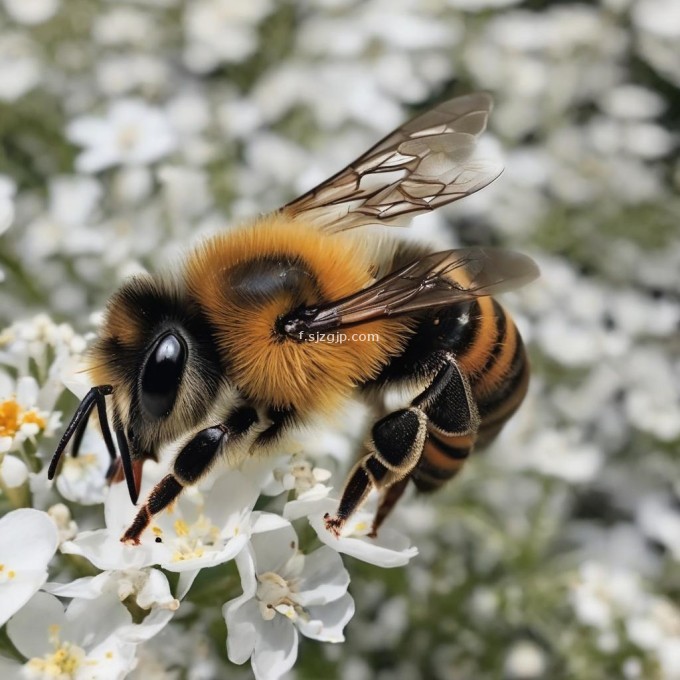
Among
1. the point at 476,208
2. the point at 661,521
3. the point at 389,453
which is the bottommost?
the point at 661,521

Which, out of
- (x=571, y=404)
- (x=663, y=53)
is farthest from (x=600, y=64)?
(x=571, y=404)

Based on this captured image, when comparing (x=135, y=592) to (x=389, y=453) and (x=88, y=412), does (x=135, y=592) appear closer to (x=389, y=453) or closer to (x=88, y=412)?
(x=88, y=412)

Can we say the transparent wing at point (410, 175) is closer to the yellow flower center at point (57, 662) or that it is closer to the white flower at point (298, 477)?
the white flower at point (298, 477)

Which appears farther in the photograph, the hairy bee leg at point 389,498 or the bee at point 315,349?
the hairy bee leg at point 389,498

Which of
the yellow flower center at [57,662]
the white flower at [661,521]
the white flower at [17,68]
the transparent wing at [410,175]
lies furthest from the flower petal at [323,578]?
the white flower at [17,68]

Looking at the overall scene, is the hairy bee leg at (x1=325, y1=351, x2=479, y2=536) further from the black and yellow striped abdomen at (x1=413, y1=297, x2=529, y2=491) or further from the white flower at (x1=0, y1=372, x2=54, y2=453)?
the white flower at (x1=0, y1=372, x2=54, y2=453)

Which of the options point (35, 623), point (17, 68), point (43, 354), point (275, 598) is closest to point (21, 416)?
point (43, 354)
